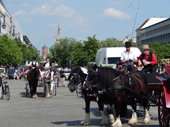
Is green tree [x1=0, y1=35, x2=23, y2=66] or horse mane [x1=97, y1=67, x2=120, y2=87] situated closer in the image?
horse mane [x1=97, y1=67, x2=120, y2=87]

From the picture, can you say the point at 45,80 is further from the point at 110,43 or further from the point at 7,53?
the point at 110,43

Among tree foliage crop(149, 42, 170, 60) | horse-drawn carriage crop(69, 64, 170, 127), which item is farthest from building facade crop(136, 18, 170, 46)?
horse-drawn carriage crop(69, 64, 170, 127)

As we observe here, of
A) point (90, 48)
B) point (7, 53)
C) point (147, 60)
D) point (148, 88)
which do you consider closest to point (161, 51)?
point (90, 48)

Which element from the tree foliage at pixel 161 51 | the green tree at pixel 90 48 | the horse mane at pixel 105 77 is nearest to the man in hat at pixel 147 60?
the horse mane at pixel 105 77

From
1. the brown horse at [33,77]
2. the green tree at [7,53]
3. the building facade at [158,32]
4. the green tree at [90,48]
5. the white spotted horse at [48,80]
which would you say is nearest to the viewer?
the brown horse at [33,77]

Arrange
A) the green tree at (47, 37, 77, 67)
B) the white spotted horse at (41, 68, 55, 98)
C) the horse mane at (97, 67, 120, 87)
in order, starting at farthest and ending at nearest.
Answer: the green tree at (47, 37, 77, 67) < the white spotted horse at (41, 68, 55, 98) < the horse mane at (97, 67, 120, 87)

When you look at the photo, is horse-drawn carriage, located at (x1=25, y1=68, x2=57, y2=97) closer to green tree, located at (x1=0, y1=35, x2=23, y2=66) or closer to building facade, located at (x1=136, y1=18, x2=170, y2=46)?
green tree, located at (x1=0, y1=35, x2=23, y2=66)

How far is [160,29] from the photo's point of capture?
95750 mm

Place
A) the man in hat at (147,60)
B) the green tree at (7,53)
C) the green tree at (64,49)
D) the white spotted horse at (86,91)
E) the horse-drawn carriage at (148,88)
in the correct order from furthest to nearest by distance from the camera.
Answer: the green tree at (64,49) < the green tree at (7,53) < the man in hat at (147,60) < the white spotted horse at (86,91) < the horse-drawn carriage at (148,88)

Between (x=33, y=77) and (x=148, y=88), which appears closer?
(x=148, y=88)

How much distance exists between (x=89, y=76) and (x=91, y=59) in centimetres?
5861

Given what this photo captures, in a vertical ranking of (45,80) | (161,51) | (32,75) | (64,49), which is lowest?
(45,80)

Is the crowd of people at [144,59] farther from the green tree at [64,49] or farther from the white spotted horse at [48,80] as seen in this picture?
the green tree at [64,49]

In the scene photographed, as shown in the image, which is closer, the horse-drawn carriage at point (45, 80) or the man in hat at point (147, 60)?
the man in hat at point (147, 60)
